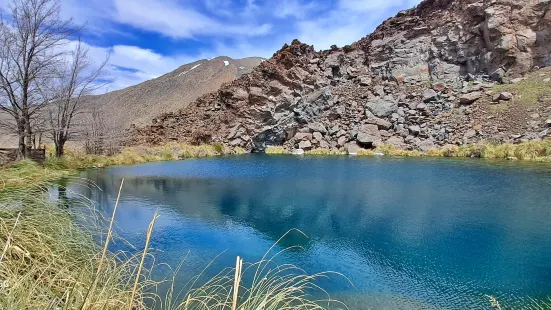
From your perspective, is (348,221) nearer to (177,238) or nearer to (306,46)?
(177,238)

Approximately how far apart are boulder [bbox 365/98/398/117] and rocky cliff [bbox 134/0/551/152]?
88 millimetres

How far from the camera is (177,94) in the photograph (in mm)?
65312

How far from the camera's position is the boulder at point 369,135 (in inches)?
1086

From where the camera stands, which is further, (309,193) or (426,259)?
(309,193)

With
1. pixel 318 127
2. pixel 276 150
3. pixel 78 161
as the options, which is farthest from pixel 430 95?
pixel 78 161

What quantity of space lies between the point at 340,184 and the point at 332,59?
28.6 meters

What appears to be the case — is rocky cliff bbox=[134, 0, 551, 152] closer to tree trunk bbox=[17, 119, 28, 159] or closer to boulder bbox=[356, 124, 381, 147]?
boulder bbox=[356, 124, 381, 147]

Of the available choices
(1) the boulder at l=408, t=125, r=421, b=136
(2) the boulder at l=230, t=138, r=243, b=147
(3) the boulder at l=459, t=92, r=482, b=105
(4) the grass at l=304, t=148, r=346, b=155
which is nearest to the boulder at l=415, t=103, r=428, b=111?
(1) the boulder at l=408, t=125, r=421, b=136

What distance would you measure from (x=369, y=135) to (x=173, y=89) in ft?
164

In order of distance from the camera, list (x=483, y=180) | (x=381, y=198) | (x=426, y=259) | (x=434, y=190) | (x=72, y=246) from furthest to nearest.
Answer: (x=483, y=180) → (x=434, y=190) → (x=381, y=198) → (x=426, y=259) → (x=72, y=246)

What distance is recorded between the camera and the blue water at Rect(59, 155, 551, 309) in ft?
15.2

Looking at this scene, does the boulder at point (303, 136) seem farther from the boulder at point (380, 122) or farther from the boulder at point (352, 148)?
the boulder at point (380, 122)

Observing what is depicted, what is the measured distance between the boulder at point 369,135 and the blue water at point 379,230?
13988mm

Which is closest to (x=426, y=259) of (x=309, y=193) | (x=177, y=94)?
(x=309, y=193)
